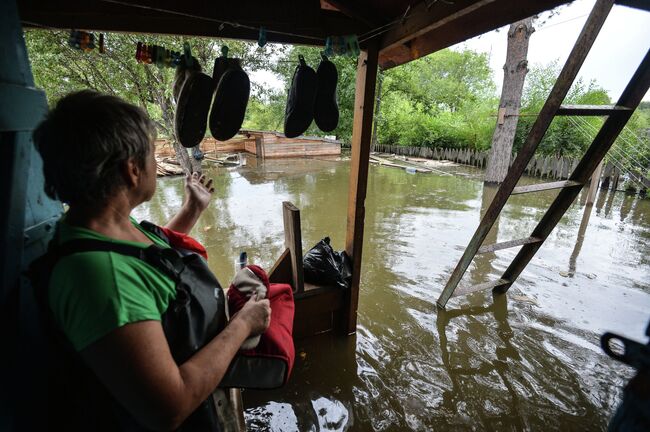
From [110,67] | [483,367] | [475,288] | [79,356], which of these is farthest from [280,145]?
[79,356]

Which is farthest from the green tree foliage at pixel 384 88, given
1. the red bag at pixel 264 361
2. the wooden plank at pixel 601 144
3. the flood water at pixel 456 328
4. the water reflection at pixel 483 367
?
the water reflection at pixel 483 367

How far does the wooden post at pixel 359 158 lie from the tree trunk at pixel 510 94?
9.83 metres

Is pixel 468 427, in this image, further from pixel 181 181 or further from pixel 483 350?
pixel 181 181

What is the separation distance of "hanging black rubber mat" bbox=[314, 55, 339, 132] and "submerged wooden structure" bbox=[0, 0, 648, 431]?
8.3 inches

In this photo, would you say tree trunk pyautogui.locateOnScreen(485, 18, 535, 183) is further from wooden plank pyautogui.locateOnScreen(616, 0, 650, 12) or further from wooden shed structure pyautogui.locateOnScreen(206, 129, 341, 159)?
wooden shed structure pyautogui.locateOnScreen(206, 129, 341, 159)

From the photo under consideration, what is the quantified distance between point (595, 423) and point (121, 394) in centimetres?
333

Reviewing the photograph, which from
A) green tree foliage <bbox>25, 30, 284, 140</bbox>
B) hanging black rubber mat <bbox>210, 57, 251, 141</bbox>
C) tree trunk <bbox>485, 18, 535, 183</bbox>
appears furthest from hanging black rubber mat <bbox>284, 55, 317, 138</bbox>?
tree trunk <bbox>485, 18, 535, 183</bbox>

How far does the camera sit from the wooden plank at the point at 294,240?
Result: 260 centimetres

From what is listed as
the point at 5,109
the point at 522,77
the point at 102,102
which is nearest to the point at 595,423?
the point at 102,102

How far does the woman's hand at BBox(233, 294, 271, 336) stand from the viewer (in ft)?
3.94

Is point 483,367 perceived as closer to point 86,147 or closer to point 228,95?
point 228,95

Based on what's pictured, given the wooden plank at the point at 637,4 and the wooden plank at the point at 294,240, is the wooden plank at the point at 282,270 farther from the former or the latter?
the wooden plank at the point at 637,4

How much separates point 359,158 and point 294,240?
903mm

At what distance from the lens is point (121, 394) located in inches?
31.7
